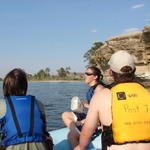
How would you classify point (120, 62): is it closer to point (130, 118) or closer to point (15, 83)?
point (130, 118)

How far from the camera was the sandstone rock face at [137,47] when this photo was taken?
→ 2527 cm

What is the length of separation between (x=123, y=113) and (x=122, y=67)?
0.36 m

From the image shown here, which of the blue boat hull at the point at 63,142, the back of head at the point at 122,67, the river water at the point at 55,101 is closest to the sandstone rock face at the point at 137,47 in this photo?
the river water at the point at 55,101

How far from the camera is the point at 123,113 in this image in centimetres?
191

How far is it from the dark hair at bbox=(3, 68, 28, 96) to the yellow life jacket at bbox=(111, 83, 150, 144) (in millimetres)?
790

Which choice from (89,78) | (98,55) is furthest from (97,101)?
(98,55)

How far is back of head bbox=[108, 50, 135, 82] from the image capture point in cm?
201

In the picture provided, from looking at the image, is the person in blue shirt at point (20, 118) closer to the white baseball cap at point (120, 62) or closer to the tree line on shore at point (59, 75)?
the white baseball cap at point (120, 62)

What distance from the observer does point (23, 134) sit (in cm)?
208

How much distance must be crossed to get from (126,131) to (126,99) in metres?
0.24

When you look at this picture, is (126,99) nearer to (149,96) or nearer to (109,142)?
(149,96)

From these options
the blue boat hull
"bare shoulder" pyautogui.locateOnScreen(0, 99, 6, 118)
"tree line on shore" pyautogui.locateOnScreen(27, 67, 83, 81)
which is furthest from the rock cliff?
"tree line on shore" pyautogui.locateOnScreen(27, 67, 83, 81)

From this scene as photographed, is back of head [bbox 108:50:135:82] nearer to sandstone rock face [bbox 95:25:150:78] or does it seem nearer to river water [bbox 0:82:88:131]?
river water [bbox 0:82:88:131]

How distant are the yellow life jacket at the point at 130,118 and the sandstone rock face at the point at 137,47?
23.4 metres
